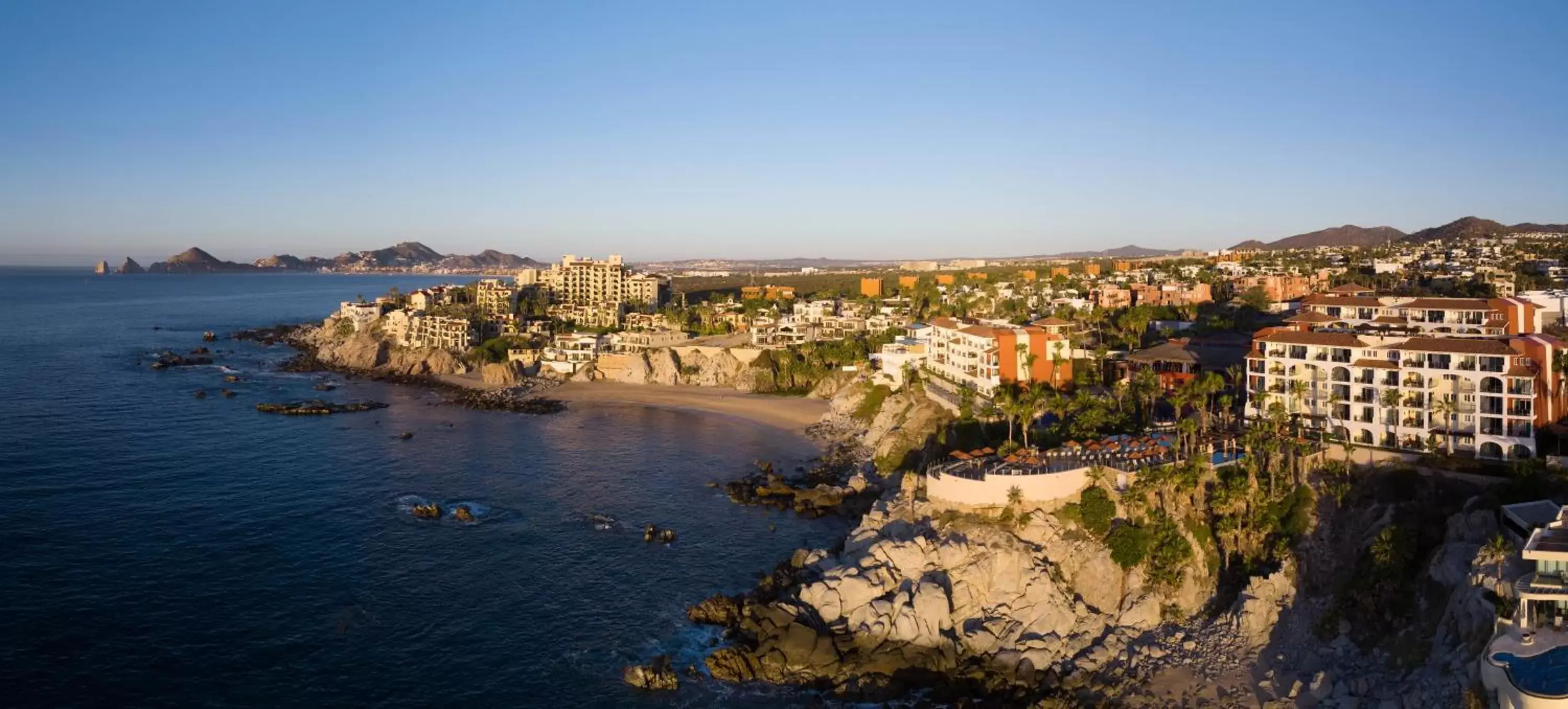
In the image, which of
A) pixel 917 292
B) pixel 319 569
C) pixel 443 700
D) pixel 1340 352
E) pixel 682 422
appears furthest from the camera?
pixel 917 292

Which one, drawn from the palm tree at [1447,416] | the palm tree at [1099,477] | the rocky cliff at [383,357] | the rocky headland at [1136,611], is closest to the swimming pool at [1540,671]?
the rocky headland at [1136,611]

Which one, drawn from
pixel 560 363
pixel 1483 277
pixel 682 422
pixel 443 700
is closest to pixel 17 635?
pixel 443 700

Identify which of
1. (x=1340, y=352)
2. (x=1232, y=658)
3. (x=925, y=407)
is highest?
(x=1340, y=352)

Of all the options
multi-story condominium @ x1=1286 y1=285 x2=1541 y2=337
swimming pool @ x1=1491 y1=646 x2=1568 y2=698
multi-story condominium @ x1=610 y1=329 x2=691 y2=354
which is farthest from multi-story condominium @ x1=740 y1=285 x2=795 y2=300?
swimming pool @ x1=1491 y1=646 x2=1568 y2=698

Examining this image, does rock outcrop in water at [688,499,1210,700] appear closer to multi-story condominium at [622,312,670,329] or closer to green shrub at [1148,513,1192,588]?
green shrub at [1148,513,1192,588]

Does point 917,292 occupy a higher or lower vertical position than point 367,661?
higher

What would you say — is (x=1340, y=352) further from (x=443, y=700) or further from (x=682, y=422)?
(x=682, y=422)

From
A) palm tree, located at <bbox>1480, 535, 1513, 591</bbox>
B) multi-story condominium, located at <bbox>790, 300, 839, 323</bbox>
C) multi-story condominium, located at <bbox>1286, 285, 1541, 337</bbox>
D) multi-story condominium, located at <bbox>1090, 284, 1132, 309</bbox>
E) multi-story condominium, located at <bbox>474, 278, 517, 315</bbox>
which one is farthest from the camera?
multi-story condominium, located at <bbox>474, 278, 517, 315</bbox>
